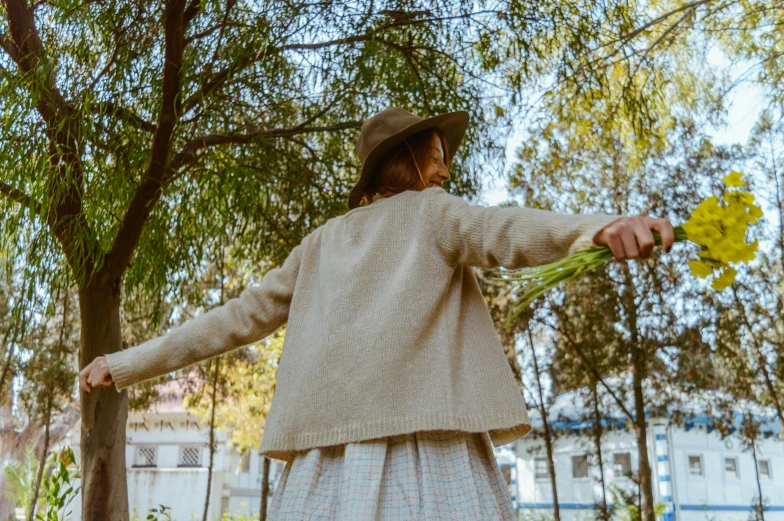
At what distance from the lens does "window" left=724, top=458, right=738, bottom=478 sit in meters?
14.8

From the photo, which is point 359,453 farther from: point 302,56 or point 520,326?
point 520,326

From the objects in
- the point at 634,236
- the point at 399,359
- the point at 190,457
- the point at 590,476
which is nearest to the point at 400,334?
the point at 399,359

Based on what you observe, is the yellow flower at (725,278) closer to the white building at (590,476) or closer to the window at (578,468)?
the white building at (590,476)

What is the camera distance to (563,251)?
4.89ft

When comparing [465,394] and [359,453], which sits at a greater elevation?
[465,394]

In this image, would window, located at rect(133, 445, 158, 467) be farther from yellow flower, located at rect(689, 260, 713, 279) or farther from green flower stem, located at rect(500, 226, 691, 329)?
yellow flower, located at rect(689, 260, 713, 279)

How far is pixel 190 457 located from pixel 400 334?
18.1 m

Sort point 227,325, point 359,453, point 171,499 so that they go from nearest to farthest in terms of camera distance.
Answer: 1. point 359,453
2. point 227,325
3. point 171,499

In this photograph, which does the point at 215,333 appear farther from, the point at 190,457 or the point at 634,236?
the point at 190,457

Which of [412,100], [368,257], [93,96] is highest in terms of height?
[412,100]

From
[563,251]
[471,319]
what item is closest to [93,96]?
[471,319]

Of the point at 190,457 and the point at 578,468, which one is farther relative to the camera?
the point at 190,457

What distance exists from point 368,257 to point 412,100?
298 cm

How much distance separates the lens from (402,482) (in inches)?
61.4
